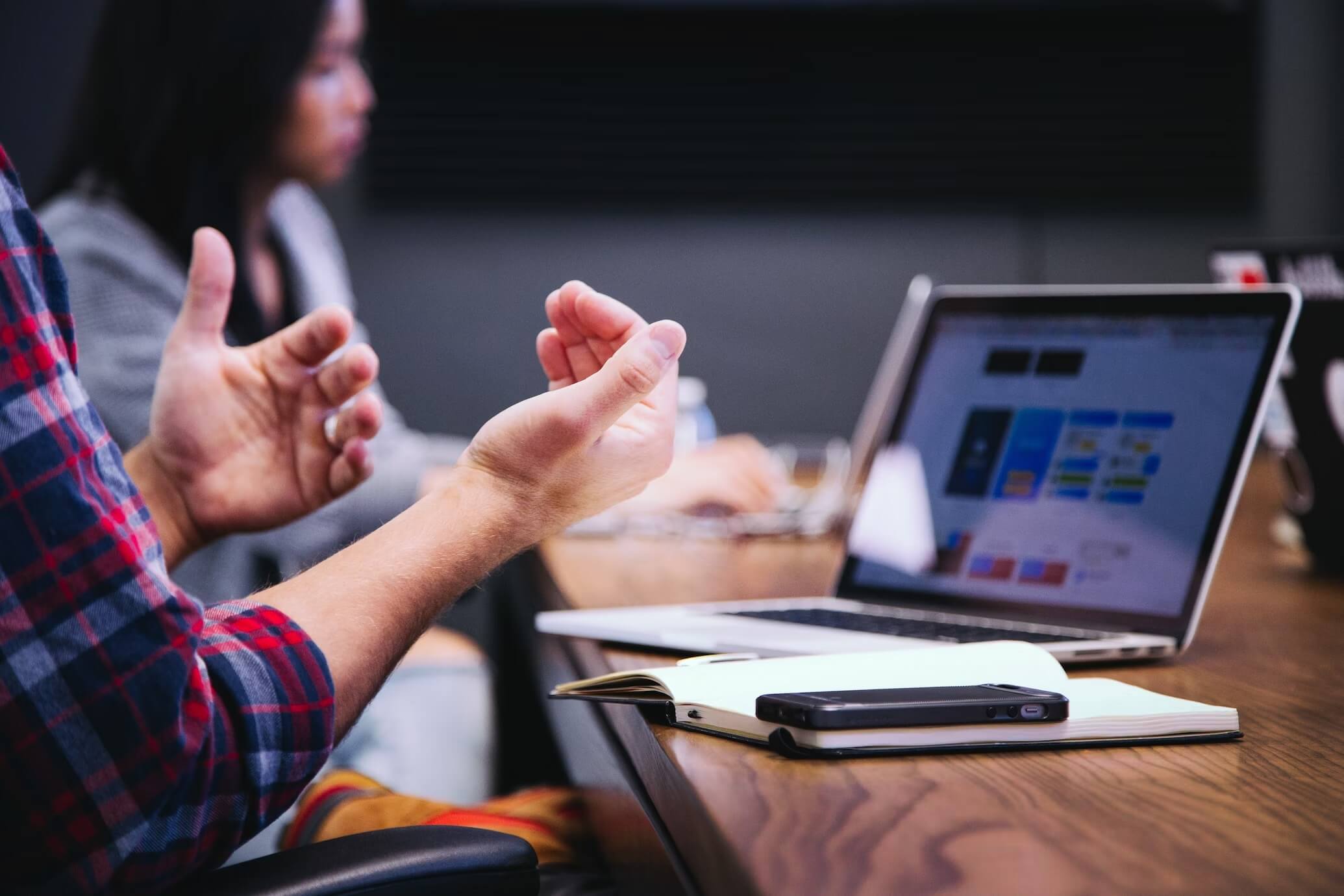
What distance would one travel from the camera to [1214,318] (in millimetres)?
1027

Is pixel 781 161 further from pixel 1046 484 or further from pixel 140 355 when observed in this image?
pixel 1046 484

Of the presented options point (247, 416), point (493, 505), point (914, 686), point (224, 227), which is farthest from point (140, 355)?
point (914, 686)

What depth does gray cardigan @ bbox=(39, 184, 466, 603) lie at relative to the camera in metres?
1.72

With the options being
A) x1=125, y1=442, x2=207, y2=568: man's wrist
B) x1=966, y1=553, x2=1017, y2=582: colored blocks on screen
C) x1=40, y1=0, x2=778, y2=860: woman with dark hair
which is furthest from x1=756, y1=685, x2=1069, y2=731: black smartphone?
x1=40, y1=0, x2=778, y2=860: woman with dark hair

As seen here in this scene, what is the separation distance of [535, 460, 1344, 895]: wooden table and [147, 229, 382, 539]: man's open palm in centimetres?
37

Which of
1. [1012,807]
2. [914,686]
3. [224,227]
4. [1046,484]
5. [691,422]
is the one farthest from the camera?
[691,422]

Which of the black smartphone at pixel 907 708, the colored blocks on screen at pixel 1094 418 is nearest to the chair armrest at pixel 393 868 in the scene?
the black smartphone at pixel 907 708

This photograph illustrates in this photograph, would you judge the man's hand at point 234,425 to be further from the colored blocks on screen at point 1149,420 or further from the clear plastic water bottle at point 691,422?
the clear plastic water bottle at point 691,422

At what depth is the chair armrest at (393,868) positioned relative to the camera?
2.07ft

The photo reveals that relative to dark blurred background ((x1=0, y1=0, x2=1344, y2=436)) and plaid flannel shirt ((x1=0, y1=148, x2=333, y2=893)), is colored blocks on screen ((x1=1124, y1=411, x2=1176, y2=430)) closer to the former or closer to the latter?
plaid flannel shirt ((x1=0, y1=148, x2=333, y2=893))

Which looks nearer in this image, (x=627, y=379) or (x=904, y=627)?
(x=627, y=379)

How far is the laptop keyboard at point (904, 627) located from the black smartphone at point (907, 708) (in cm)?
25

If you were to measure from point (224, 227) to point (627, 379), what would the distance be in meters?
1.39

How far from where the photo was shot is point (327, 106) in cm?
200
